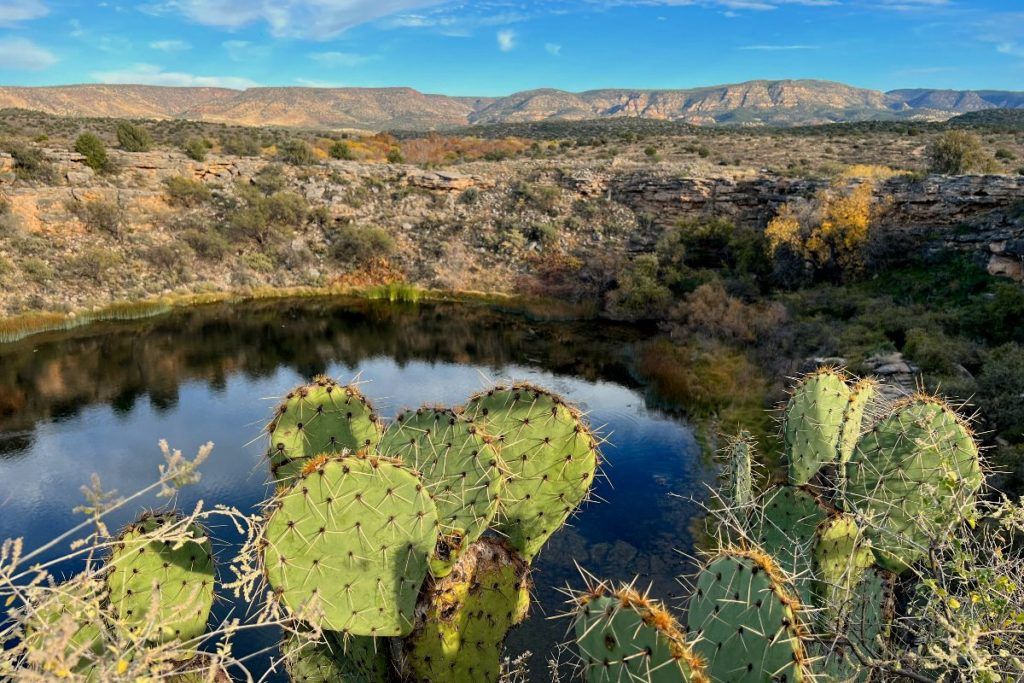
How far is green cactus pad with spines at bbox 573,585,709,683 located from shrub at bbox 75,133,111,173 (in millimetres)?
34015

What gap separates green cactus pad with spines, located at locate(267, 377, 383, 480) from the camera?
425 cm

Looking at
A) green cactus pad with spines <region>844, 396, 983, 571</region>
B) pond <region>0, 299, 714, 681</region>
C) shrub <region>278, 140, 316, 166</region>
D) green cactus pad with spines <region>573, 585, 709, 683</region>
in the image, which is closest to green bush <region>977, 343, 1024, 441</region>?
pond <region>0, 299, 714, 681</region>

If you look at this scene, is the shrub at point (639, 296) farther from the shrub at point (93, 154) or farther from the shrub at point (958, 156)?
the shrub at point (93, 154)

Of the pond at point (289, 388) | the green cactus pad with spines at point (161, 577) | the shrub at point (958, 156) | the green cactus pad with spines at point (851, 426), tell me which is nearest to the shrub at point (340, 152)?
the pond at point (289, 388)

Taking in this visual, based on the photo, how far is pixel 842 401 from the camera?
4.76 metres

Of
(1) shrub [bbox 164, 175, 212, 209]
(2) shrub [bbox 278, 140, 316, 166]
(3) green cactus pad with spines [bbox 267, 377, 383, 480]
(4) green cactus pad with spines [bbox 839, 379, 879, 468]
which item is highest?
(2) shrub [bbox 278, 140, 316, 166]

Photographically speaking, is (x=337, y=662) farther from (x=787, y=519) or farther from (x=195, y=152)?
(x=195, y=152)

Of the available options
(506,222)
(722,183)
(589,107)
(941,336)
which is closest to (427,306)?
(506,222)

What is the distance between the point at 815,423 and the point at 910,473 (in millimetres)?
→ 823

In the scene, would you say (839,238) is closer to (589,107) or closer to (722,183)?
(722,183)

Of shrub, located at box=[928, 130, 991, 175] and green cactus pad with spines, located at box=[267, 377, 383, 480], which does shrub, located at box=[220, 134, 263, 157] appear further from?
green cactus pad with spines, located at box=[267, 377, 383, 480]

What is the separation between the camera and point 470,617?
4.05 meters

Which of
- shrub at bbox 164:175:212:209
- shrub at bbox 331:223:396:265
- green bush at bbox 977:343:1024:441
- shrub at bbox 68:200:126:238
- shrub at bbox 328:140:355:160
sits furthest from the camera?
shrub at bbox 328:140:355:160

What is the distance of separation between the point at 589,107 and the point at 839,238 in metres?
154
